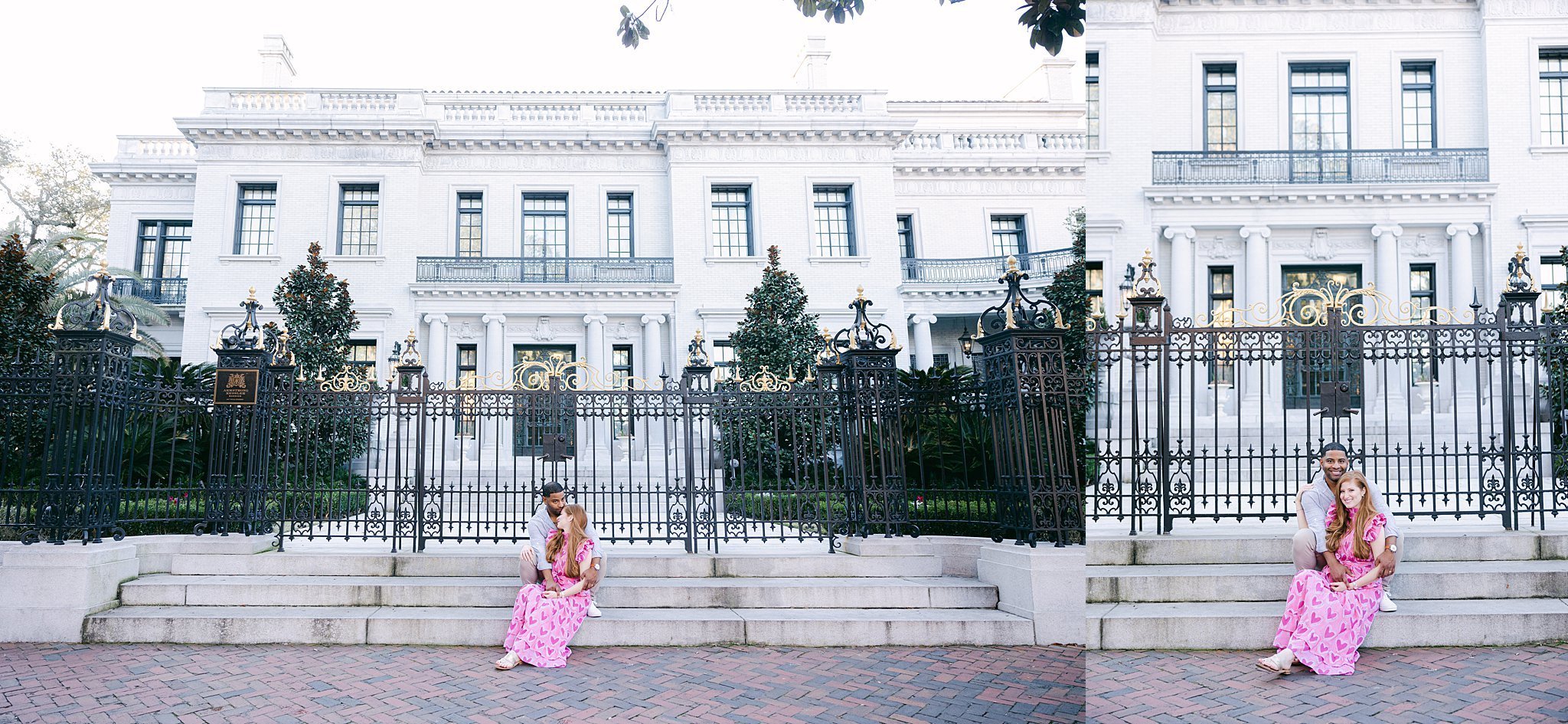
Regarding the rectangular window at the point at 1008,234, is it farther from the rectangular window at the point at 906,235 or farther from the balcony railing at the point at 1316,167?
the balcony railing at the point at 1316,167

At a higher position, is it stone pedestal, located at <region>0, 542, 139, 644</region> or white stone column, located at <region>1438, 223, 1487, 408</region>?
white stone column, located at <region>1438, 223, 1487, 408</region>

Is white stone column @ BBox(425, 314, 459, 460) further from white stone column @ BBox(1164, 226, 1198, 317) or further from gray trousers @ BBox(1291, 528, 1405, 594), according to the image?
gray trousers @ BBox(1291, 528, 1405, 594)

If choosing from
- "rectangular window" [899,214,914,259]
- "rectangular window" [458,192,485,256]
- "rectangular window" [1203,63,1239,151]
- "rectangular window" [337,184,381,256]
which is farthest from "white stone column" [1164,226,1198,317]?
"rectangular window" [337,184,381,256]

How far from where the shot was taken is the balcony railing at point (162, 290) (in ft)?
92.5

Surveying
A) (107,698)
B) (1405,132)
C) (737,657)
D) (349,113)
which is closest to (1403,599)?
(737,657)

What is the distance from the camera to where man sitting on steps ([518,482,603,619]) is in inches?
302

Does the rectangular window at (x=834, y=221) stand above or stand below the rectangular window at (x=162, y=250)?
above

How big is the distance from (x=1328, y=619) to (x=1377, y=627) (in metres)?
0.77

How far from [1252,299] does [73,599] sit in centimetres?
1835

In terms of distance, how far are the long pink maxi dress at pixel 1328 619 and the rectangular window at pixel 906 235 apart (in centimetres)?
2493

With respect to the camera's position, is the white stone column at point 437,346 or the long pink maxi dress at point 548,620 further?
the white stone column at point 437,346

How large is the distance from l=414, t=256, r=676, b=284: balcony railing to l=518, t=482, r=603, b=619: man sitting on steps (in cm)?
2074

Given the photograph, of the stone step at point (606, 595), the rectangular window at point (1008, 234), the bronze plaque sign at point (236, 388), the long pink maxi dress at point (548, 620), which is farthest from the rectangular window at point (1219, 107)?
the bronze plaque sign at point (236, 388)

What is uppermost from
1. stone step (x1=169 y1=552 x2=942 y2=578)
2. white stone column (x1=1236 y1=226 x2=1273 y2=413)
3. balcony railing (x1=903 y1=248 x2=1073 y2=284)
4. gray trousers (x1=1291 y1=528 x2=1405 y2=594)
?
balcony railing (x1=903 y1=248 x2=1073 y2=284)
